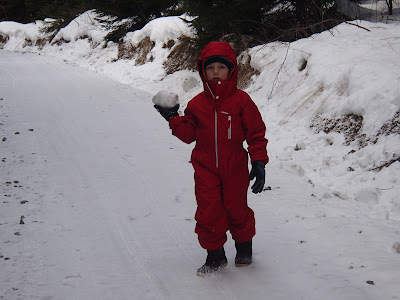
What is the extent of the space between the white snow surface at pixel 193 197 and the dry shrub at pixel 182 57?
2.66 meters

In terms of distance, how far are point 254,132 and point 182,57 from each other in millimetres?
9552

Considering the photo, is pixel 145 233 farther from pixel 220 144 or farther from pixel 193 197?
pixel 220 144

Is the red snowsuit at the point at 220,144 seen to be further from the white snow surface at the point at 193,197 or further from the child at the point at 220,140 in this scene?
the white snow surface at the point at 193,197

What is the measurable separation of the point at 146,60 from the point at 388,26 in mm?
8311

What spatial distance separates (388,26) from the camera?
740 cm

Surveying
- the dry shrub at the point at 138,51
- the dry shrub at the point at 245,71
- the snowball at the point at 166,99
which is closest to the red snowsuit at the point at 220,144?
the snowball at the point at 166,99

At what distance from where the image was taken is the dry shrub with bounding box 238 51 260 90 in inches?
338

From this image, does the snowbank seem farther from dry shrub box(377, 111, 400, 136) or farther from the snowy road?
the snowy road

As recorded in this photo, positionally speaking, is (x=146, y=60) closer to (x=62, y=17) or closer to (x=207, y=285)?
(x=207, y=285)

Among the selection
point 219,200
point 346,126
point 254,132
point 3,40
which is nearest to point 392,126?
point 346,126

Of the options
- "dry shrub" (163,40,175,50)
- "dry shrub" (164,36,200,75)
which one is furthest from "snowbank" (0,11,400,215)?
"dry shrub" (163,40,175,50)

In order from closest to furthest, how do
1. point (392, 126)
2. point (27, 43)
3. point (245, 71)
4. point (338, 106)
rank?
point (392, 126), point (338, 106), point (245, 71), point (27, 43)

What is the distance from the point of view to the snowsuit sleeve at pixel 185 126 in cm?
296

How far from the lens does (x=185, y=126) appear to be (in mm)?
2961
